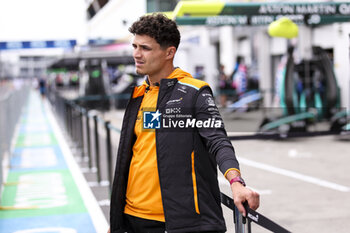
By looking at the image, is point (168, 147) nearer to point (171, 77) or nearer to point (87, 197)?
point (171, 77)

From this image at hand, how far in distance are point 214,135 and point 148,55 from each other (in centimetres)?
51

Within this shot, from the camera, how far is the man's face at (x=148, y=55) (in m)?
2.62

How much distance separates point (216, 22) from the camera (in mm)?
9766

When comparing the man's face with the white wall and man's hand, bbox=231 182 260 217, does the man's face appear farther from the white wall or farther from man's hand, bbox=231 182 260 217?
the white wall

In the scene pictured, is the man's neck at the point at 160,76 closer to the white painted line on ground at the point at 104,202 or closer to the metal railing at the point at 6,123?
the white painted line on ground at the point at 104,202

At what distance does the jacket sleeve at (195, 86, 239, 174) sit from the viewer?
2330mm

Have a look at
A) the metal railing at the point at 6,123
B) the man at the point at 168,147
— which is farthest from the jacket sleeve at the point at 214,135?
the metal railing at the point at 6,123

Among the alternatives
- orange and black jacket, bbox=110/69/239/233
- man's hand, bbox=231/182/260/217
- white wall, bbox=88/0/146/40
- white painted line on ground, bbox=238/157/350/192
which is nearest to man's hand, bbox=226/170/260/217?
man's hand, bbox=231/182/260/217

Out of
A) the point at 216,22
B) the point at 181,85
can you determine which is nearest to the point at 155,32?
the point at 181,85

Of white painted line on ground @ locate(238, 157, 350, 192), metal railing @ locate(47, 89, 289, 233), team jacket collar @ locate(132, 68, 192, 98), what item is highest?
team jacket collar @ locate(132, 68, 192, 98)

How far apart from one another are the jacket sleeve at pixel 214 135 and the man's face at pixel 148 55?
269mm

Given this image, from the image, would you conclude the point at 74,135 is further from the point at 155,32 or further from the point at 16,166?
the point at 155,32

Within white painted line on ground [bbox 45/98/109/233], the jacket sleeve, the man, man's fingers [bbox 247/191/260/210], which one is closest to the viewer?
man's fingers [bbox 247/191/260/210]

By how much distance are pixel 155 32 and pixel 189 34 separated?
3746 centimetres
